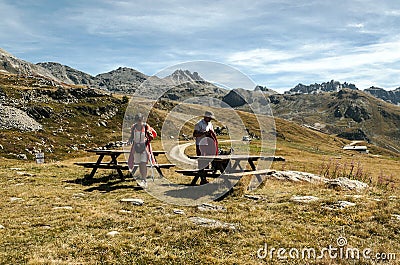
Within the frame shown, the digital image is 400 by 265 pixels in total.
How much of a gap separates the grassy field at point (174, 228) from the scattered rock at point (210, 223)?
0.18m

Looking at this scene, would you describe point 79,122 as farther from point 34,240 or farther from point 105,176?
point 34,240

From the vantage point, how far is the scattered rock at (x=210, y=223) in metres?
9.05

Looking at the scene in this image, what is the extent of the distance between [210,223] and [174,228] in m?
1.08

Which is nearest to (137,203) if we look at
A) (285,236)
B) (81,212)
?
(81,212)

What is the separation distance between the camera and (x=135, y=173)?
62.8ft

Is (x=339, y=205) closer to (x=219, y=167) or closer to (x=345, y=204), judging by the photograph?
(x=345, y=204)

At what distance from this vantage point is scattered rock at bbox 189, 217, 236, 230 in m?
9.05

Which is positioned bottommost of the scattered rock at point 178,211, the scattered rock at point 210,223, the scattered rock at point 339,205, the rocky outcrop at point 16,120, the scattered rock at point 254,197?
the scattered rock at point 178,211

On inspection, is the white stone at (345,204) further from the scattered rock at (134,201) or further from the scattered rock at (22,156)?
the scattered rock at (22,156)

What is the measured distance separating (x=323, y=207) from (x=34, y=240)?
859 centimetres

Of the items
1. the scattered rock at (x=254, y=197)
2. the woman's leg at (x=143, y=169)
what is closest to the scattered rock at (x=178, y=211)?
the scattered rock at (x=254, y=197)

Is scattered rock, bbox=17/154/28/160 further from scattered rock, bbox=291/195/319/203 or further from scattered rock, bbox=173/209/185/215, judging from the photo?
scattered rock, bbox=291/195/319/203

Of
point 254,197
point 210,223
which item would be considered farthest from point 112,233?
point 254,197

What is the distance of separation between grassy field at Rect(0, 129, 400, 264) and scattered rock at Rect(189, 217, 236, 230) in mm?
181
